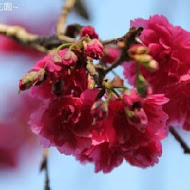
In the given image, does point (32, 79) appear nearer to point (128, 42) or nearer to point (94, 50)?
point (94, 50)

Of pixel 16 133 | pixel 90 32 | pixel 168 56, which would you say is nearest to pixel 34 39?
pixel 90 32

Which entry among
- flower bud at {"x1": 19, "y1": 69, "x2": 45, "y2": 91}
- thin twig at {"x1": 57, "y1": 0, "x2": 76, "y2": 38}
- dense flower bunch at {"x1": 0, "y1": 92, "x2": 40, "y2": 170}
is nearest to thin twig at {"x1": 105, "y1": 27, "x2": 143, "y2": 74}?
flower bud at {"x1": 19, "y1": 69, "x2": 45, "y2": 91}

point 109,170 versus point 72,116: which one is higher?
point 72,116

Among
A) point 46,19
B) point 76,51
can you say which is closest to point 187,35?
point 76,51

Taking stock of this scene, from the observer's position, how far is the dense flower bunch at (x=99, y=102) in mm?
1268

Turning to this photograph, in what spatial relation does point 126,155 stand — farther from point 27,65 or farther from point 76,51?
point 27,65

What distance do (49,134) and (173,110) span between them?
409mm

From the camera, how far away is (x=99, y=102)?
1147mm

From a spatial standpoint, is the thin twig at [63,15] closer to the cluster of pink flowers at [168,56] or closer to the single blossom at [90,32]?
the single blossom at [90,32]

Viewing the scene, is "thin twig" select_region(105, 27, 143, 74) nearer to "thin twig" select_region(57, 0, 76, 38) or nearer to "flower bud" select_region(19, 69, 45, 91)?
"flower bud" select_region(19, 69, 45, 91)

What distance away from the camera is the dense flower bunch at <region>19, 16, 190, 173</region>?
127 cm

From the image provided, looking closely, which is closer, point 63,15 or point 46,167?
point 46,167

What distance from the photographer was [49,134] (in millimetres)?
1353

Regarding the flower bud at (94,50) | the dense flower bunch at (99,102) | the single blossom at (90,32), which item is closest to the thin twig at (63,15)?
the single blossom at (90,32)
